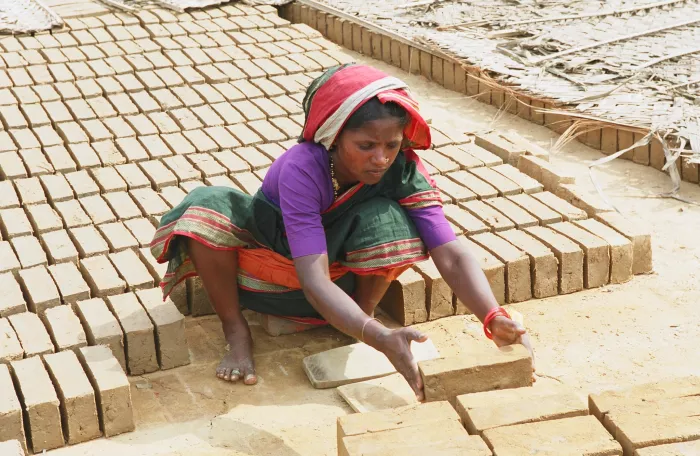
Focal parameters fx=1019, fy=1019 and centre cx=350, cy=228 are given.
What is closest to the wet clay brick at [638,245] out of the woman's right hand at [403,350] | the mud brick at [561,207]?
the mud brick at [561,207]

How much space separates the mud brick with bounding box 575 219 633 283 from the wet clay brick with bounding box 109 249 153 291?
2.06 meters

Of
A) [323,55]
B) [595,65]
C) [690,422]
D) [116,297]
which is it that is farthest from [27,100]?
[690,422]

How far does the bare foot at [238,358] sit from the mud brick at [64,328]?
55cm

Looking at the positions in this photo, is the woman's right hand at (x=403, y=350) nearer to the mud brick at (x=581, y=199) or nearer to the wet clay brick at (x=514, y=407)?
the wet clay brick at (x=514, y=407)

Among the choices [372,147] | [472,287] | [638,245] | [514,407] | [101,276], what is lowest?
[638,245]

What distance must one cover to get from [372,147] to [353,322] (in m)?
0.62

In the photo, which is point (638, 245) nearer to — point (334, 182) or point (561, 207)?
point (561, 207)

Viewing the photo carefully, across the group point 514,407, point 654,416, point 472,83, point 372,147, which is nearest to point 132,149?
point 372,147

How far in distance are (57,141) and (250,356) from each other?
7.98 feet

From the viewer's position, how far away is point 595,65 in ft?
23.3

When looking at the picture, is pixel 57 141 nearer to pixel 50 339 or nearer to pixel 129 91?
pixel 129 91

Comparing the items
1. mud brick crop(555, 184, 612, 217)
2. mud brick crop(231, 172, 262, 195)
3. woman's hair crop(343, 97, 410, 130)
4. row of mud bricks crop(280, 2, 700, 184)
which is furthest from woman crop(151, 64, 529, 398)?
row of mud bricks crop(280, 2, 700, 184)

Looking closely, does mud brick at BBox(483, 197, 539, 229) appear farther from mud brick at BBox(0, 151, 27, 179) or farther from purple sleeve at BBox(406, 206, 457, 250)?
mud brick at BBox(0, 151, 27, 179)

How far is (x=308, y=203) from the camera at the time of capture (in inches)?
144
